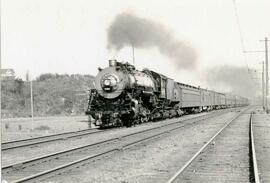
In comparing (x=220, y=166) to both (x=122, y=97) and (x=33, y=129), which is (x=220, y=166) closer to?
(x=122, y=97)

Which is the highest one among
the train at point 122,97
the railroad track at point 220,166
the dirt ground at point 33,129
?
the train at point 122,97

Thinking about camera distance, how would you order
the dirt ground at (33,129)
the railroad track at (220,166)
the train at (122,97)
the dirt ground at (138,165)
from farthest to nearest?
the train at (122,97) < the dirt ground at (33,129) < the dirt ground at (138,165) < the railroad track at (220,166)

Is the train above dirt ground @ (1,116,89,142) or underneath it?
above

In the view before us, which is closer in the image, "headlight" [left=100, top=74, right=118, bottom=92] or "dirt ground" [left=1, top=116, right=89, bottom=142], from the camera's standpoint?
"dirt ground" [left=1, top=116, right=89, bottom=142]

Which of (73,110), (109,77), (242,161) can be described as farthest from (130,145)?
(73,110)

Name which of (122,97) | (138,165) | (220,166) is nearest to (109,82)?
(122,97)

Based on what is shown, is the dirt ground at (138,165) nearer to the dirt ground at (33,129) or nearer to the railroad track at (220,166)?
the railroad track at (220,166)

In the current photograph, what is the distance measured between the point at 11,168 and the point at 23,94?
5632 centimetres

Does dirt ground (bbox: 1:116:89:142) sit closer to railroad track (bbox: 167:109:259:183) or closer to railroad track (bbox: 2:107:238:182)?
railroad track (bbox: 2:107:238:182)

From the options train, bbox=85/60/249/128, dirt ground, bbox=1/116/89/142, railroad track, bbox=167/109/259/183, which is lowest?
railroad track, bbox=167/109/259/183

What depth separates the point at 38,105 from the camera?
196ft

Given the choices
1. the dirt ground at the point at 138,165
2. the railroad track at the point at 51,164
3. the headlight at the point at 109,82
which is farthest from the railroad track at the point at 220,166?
the headlight at the point at 109,82

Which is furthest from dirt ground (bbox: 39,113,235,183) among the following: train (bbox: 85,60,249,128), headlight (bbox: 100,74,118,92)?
headlight (bbox: 100,74,118,92)

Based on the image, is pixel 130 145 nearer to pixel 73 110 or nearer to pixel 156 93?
pixel 156 93
